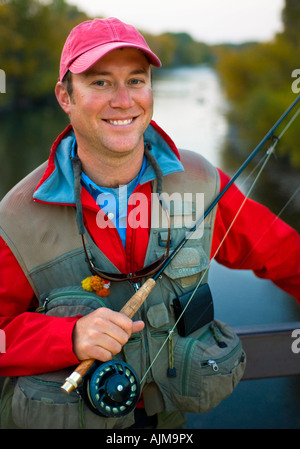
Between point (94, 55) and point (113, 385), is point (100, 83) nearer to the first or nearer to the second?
point (94, 55)

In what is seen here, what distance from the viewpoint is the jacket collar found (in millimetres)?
1423

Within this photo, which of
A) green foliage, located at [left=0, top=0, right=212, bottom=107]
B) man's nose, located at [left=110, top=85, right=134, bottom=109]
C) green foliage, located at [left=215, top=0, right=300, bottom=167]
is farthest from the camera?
green foliage, located at [left=0, top=0, right=212, bottom=107]

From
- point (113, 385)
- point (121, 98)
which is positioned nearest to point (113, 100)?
point (121, 98)

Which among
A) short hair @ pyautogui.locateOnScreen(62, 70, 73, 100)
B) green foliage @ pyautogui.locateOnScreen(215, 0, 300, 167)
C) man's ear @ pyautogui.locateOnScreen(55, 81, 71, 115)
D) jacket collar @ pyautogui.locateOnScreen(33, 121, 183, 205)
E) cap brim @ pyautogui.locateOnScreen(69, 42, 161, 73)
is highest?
cap brim @ pyautogui.locateOnScreen(69, 42, 161, 73)

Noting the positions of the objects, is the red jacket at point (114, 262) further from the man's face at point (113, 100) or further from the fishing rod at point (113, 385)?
the man's face at point (113, 100)

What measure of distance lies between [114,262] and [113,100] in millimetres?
479

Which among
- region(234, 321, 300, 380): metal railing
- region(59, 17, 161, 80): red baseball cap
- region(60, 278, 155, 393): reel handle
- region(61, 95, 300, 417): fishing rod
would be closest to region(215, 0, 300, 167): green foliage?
region(234, 321, 300, 380): metal railing

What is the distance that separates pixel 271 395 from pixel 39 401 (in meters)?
1.70

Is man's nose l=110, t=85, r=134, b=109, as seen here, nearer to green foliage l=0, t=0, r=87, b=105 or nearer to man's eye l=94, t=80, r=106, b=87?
man's eye l=94, t=80, r=106, b=87

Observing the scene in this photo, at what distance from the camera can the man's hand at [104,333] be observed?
1219 millimetres

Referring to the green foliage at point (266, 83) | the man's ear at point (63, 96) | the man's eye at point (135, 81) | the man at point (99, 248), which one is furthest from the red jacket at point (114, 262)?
the green foliage at point (266, 83)

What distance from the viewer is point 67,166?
4.92 feet

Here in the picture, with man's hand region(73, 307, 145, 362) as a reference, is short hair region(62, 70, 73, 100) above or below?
above
